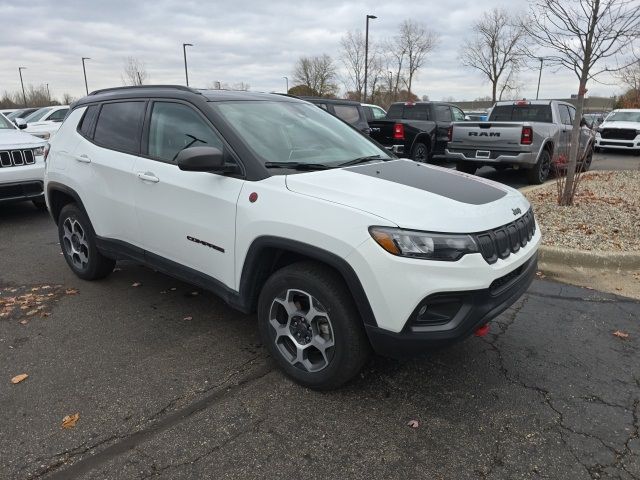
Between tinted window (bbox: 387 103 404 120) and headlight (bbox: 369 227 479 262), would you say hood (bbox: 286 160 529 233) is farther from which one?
tinted window (bbox: 387 103 404 120)

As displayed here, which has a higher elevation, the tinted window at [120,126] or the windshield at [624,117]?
the tinted window at [120,126]

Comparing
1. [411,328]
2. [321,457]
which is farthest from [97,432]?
[411,328]

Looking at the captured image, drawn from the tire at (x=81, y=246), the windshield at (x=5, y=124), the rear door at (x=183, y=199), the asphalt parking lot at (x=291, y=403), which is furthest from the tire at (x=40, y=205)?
the rear door at (x=183, y=199)

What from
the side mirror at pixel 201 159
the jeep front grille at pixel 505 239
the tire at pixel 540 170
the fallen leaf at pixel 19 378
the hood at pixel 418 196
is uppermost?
the side mirror at pixel 201 159

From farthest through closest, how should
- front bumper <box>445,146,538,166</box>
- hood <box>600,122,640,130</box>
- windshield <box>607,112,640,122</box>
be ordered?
windshield <box>607,112,640,122</box> < hood <box>600,122,640,130</box> < front bumper <box>445,146,538,166</box>

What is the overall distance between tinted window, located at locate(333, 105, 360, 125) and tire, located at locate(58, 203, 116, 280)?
628cm

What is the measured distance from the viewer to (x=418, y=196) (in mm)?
2809

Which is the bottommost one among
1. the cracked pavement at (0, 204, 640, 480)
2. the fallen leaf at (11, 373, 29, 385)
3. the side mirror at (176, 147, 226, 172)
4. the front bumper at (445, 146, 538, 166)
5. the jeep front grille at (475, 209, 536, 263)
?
the cracked pavement at (0, 204, 640, 480)

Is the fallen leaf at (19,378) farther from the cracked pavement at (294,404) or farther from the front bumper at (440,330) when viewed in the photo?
the front bumper at (440,330)

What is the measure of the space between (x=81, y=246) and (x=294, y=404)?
3073 mm

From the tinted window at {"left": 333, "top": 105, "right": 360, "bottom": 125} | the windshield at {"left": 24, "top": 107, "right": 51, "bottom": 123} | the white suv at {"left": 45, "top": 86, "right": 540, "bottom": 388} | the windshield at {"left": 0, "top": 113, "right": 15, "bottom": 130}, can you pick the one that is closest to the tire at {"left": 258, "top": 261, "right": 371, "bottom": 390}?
the white suv at {"left": 45, "top": 86, "right": 540, "bottom": 388}

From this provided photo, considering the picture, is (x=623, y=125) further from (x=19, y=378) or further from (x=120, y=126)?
(x=19, y=378)

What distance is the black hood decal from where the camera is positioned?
2967 millimetres

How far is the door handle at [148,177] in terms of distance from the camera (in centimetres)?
360
